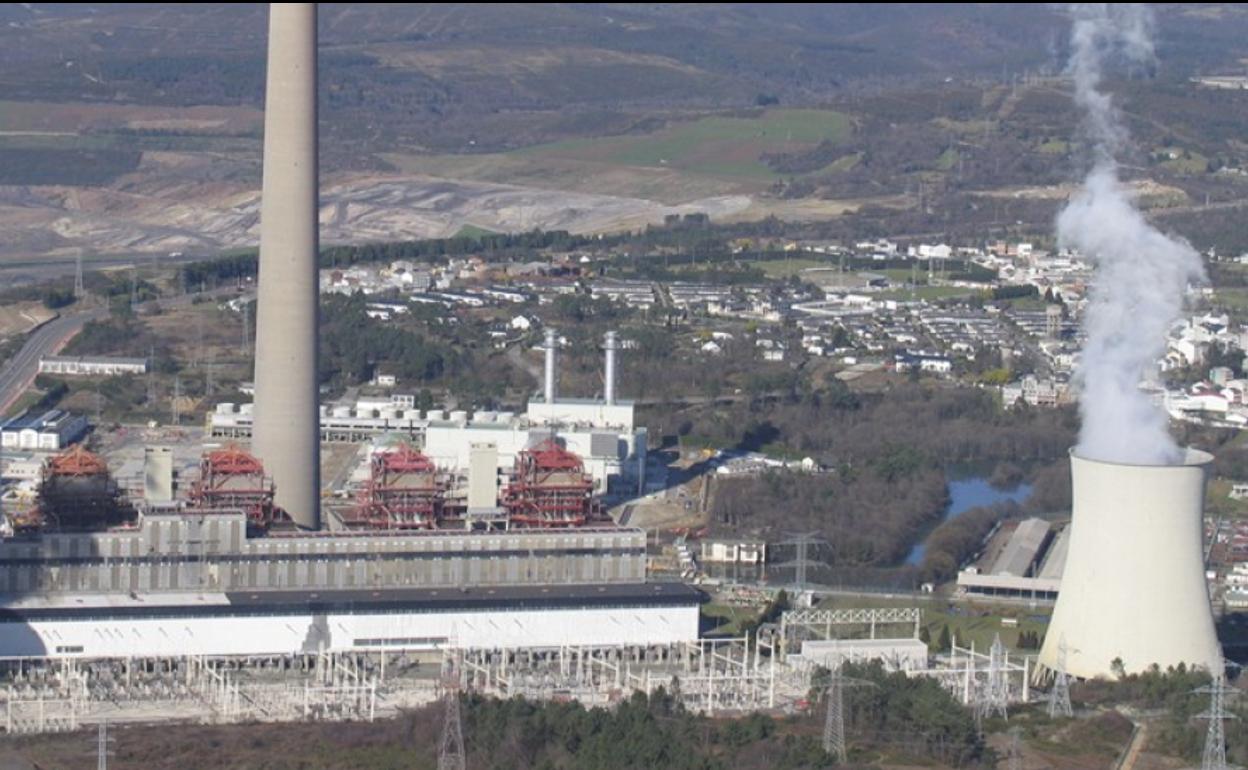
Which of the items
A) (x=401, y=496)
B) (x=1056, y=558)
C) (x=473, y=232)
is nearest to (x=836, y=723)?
(x=401, y=496)

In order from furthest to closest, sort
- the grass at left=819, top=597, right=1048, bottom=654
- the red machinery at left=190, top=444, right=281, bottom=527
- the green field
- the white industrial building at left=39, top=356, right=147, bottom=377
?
1. the green field
2. the white industrial building at left=39, top=356, right=147, bottom=377
3. the grass at left=819, top=597, right=1048, bottom=654
4. the red machinery at left=190, top=444, right=281, bottom=527

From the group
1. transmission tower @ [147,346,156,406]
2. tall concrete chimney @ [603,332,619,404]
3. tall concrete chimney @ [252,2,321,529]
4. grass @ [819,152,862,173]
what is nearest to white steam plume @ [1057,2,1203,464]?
tall concrete chimney @ [603,332,619,404]

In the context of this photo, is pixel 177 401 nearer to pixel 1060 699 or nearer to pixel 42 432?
pixel 42 432

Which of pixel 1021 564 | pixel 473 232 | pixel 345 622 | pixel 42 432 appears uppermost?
pixel 473 232

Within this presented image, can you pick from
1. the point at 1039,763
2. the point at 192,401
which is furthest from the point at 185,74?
the point at 1039,763

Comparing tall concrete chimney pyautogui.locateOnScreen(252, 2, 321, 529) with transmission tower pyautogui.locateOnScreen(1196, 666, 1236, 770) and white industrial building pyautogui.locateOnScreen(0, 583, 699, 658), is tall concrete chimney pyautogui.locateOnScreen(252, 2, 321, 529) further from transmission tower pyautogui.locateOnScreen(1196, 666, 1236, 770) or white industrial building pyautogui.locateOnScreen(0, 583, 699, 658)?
transmission tower pyautogui.locateOnScreen(1196, 666, 1236, 770)

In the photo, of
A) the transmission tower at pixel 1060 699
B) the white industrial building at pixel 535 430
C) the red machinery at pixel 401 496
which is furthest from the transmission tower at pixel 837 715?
the white industrial building at pixel 535 430

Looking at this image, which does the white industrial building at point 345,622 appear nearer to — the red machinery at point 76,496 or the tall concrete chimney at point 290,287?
the red machinery at point 76,496
